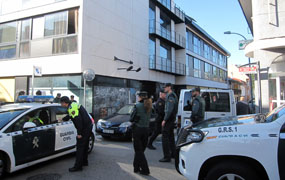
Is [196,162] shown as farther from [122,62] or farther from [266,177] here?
[122,62]

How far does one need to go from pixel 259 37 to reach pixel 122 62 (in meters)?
9.04

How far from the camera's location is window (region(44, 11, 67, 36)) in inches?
507

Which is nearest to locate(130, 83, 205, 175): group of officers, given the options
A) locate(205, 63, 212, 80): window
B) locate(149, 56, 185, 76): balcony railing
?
locate(149, 56, 185, 76): balcony railing

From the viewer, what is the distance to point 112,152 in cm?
637

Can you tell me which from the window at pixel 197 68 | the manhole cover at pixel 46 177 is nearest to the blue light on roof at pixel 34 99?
the manhole cover at pixel 46 177

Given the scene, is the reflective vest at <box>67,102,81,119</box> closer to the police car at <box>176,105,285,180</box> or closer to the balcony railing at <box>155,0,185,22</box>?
the police car at <box>176,105,285,180</box>

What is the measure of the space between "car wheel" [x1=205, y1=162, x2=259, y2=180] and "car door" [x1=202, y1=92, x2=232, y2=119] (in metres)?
4.76

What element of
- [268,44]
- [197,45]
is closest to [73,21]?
[268,44]

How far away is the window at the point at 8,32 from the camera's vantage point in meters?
14.8

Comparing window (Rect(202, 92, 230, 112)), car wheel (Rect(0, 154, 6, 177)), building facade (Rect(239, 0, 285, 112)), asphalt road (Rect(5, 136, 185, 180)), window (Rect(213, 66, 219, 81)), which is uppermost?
window (Rect(213, 66, 219, 81))

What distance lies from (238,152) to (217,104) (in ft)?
16.4

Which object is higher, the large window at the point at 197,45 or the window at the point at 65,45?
the large window at the point at 197,45

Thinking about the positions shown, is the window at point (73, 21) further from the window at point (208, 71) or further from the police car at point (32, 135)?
the window at point (208, 71)

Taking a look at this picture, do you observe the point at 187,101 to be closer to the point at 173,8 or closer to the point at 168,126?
the point at 168,126
